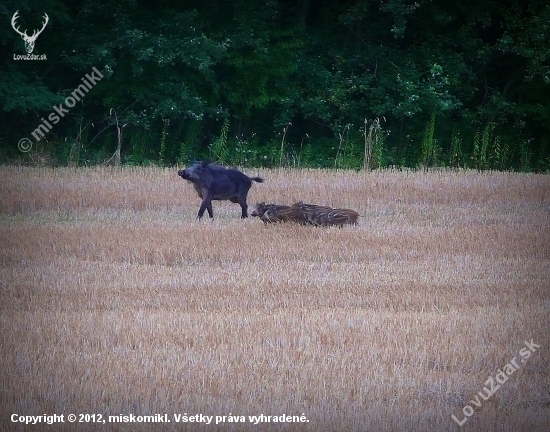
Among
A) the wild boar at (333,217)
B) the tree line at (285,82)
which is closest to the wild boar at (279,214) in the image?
the wild boar at (333,217)

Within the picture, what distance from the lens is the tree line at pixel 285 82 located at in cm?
2561

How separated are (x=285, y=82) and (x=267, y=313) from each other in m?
19.2

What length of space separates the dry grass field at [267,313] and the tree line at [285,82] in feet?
27.2

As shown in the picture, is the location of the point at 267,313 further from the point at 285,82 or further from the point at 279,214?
the point at 285,82

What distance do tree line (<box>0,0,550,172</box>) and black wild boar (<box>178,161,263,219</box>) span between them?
8.51 m

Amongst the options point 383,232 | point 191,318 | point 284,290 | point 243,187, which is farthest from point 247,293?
point 243,187

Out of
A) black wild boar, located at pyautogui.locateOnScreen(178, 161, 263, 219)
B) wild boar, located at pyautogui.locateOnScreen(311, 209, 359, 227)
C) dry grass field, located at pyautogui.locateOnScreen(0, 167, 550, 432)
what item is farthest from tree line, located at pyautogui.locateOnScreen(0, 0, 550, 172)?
wild boar, located at pyautogui.locateOnScreen(311, 209, 359, 227)

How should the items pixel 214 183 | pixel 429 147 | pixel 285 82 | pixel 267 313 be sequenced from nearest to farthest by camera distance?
pixel 267 313
pixel 214 183
pixel 429 147
pixel 285 82

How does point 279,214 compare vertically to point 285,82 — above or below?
below

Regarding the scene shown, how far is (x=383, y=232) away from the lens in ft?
47.8

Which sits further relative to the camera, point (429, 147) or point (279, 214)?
point (429, 147)

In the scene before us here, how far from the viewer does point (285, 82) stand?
Result: 28062 millimetres

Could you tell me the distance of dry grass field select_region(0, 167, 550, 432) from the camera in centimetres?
666

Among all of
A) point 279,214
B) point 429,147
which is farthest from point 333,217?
point 429,147
